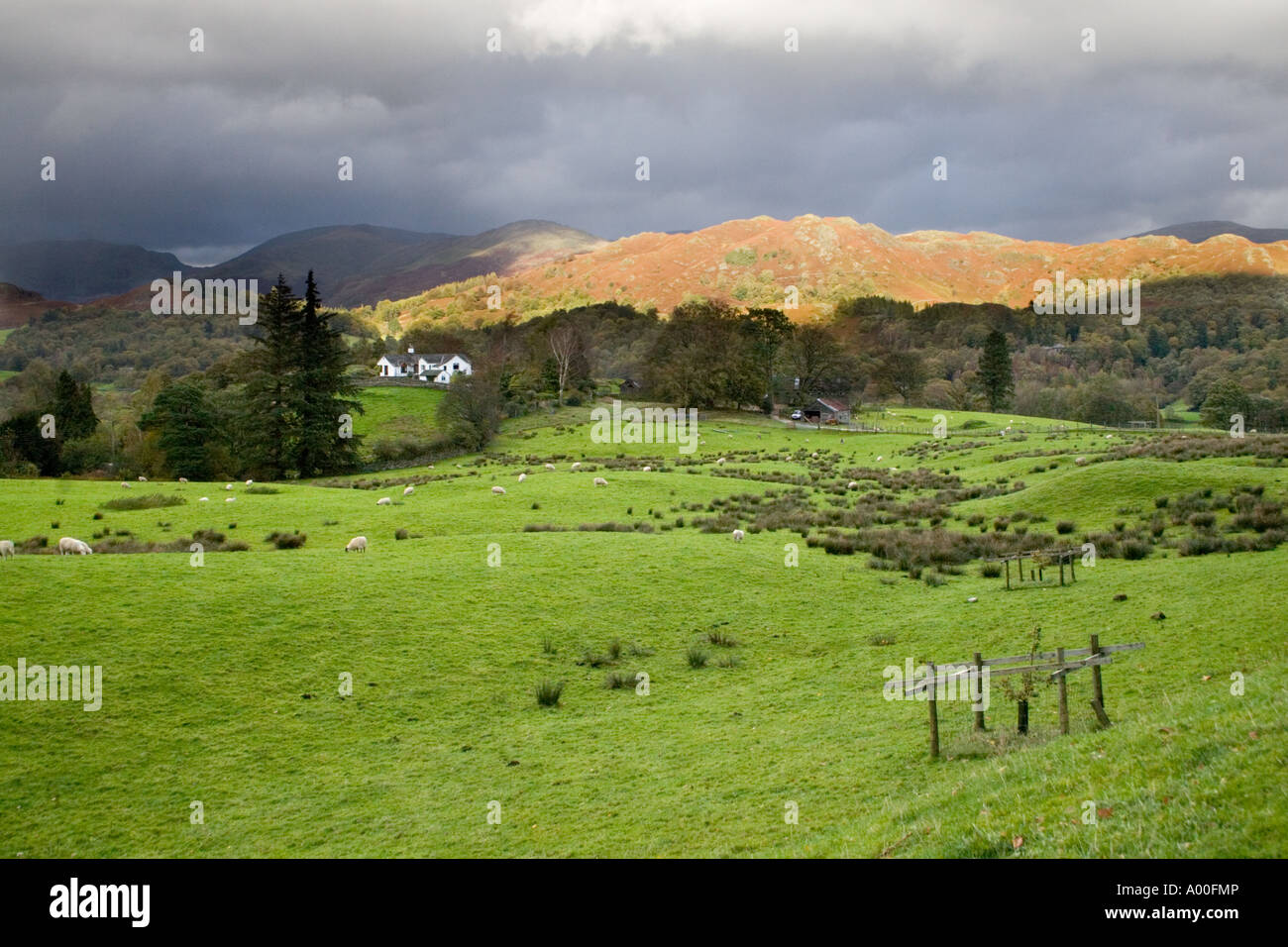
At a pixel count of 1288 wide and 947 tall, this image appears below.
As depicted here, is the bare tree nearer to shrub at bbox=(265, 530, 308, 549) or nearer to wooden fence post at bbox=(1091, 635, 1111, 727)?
shrub at bbox=(265, 530, 308, 549)

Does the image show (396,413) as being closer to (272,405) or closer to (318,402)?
(318,402)

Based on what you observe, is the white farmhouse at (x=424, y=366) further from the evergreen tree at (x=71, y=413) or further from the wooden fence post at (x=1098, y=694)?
the wooden fence post at (x=1098, y=694)

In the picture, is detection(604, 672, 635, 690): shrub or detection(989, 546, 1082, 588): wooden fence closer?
detection(604, 672, 635, 690): shrub

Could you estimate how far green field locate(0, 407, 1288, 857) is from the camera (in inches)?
299

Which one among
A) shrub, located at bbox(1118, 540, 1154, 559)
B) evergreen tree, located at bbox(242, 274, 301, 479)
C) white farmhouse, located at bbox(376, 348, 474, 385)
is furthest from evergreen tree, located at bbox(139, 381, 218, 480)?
shrub, located at bbox(1118, 540, 1154, 559)

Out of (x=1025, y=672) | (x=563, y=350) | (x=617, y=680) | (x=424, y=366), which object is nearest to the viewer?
(x=1025, y=672)

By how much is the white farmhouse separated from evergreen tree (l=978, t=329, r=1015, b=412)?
72.3m

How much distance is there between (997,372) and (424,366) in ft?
267

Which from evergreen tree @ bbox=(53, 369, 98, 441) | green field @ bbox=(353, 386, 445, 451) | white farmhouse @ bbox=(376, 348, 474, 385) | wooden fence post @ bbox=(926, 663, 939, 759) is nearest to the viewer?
wooden fence post @ bbox=(926, 663, 939, 759)

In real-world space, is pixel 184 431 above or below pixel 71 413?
below

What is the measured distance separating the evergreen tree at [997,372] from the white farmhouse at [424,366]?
7232cm

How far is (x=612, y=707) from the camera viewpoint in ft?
46.4

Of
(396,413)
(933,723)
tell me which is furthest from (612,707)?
(396,413)

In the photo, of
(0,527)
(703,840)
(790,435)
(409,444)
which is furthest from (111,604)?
(790,435)
